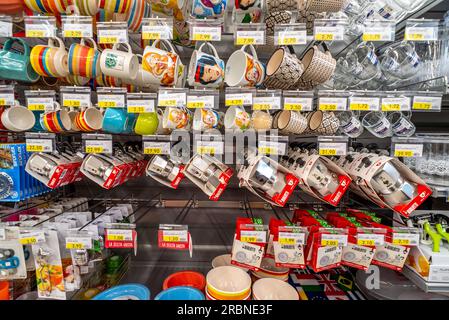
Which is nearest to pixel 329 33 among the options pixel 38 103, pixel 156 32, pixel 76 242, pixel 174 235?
pixel 156 32

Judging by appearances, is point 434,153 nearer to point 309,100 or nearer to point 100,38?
point 309,100

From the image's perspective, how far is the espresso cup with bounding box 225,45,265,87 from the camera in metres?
0.89

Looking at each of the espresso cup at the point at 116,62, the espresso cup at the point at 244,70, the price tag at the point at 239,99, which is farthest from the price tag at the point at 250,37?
the espresso cup at the point at 116,62

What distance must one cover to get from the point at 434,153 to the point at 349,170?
384mm

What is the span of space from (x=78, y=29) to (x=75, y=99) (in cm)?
27

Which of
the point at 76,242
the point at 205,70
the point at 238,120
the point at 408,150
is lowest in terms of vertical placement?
the point at 76,242

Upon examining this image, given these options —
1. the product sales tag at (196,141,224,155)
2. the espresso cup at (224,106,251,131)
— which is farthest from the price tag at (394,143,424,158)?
the product sales tag at (196,141,224,155)

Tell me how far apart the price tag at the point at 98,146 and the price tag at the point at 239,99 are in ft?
1.79

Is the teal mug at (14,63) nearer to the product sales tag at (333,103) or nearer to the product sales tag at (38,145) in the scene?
the product sales tag at (38,145)

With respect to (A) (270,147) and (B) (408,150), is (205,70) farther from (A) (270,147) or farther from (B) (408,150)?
(B) (408,150)

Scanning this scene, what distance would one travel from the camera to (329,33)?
0.85 meters

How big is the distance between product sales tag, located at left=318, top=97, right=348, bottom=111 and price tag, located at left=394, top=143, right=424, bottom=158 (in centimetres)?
28

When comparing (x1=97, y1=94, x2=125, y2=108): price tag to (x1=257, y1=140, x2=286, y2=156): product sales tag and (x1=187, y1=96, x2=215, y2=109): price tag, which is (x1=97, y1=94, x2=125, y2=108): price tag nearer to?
(x1=187, y1=96, x2=215, y2=109): price tag

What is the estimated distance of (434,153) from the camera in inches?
39.4
